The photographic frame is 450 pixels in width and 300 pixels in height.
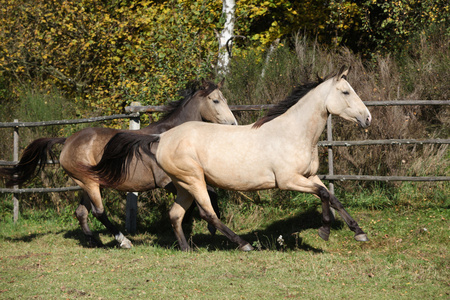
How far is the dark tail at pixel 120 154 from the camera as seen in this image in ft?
22.1

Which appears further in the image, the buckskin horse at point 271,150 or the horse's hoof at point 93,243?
the horse's hoof at point 93,243

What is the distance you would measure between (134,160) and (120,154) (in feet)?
1.19

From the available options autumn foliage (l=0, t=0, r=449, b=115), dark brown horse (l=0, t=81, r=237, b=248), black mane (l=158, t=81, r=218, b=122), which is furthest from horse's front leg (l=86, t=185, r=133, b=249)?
autumn foliage (l=0, t=0, r=449, b=115)

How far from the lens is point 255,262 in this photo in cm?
577

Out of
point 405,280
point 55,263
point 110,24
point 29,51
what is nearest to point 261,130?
point 405,280

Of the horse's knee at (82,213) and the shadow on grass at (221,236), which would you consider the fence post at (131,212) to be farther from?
the horse's knee at (82,213)

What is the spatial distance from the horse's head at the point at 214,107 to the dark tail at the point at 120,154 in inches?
37.8

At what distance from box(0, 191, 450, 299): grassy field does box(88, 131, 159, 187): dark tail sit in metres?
0.97

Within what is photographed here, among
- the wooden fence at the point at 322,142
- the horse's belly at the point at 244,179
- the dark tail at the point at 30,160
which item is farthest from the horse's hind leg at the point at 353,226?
the dark tail at the point at 30,160

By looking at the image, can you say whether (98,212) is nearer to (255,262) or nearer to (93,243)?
(93,243)

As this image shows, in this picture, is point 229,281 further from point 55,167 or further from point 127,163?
point 55,167

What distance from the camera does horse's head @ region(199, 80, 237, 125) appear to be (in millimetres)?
7316

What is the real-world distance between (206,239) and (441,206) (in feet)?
10.7

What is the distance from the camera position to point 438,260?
564 centimetres
